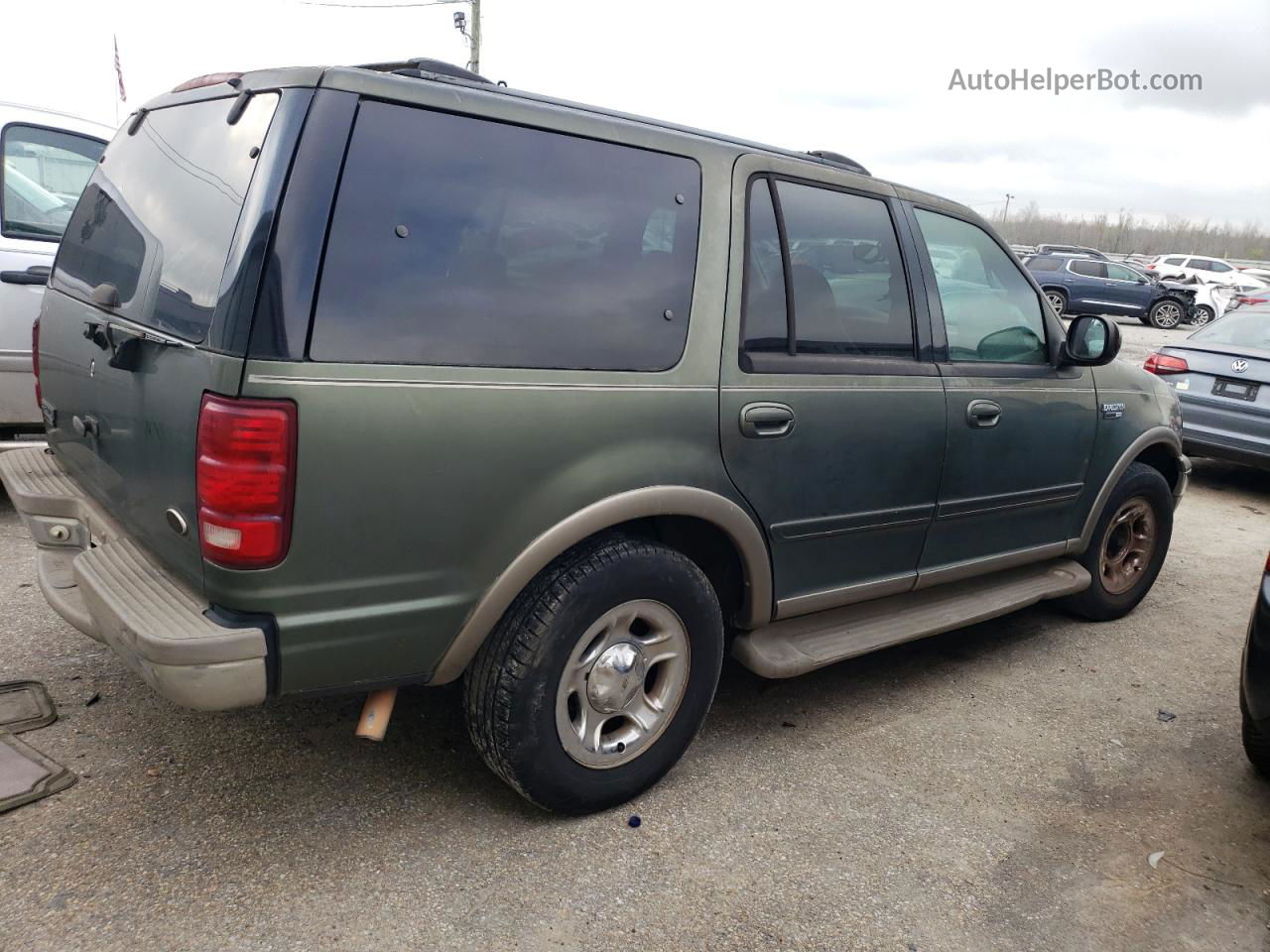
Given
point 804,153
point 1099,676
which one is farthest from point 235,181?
point 1099,676

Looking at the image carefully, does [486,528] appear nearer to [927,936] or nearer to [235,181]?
[235,181]

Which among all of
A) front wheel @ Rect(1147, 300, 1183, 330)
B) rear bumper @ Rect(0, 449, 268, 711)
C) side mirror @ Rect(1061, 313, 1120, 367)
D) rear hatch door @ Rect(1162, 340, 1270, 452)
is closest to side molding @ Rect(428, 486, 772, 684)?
rear bumper @ Rect(0, 449, 268, 711)

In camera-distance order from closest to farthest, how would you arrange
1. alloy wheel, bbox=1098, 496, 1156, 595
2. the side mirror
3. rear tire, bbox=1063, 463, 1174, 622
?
the side mirror < rear tire, bbox=1063, 463, 1174, 622 < alloy wheel, bbox=1098, 496, 1156, 595

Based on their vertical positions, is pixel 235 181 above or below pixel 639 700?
above

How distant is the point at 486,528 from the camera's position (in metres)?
2.39

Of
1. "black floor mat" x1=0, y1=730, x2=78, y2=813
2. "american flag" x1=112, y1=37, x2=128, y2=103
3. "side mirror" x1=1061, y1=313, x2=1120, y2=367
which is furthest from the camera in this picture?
"american flag" x1=112, y1=37, x2=128, y2=103

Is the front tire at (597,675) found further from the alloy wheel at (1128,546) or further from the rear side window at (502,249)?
the alloy wheel at (1128,546)

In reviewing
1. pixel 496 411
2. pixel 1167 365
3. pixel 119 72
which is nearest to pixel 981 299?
pixel 496 411

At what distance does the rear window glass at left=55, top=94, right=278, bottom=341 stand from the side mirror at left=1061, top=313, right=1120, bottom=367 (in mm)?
3137

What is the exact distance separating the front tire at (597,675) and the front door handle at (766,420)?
1.38 feet

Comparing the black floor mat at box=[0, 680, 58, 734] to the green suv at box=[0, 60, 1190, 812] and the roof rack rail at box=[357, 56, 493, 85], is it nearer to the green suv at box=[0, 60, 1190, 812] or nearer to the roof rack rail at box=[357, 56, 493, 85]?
the green suv at box=[0, 60, 1190, 812]

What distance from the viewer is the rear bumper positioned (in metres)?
2.12

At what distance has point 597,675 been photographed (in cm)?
270

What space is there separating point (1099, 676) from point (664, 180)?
9.23ft
